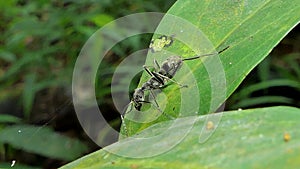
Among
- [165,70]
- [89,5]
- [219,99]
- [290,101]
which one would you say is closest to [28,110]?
[89,5]

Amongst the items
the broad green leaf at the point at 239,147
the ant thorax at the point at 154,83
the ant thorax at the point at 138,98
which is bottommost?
the broad green leaf at the point at 239,147

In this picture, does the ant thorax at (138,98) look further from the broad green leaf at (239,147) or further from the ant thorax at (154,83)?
the broad green leaf at (239,147)

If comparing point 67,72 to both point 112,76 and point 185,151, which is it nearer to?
point 112,76

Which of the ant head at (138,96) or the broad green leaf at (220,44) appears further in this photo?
the ant head at (138,96)

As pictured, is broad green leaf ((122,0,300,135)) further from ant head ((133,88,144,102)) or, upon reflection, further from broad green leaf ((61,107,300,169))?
broad green leaf ((61,107,300,169))

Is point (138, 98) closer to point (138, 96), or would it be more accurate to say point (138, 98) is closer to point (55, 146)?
point (138, 96)

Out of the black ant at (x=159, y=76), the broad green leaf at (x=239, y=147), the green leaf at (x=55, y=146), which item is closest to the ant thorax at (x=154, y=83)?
the black ant at (x=159, y=76)

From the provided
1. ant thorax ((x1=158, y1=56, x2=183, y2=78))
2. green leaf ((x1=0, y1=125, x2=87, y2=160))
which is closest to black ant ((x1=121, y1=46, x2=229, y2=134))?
ant thorax ((x1=158, y1=56, x2=183, y2=78))

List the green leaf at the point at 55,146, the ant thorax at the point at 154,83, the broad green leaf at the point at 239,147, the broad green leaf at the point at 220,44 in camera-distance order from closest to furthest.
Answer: the broad green leaf at the point at 239,147
the broad green leaf at the point at 220,44
the ant thorax at the point at 154,83
the green leaf at the point at 55,146
